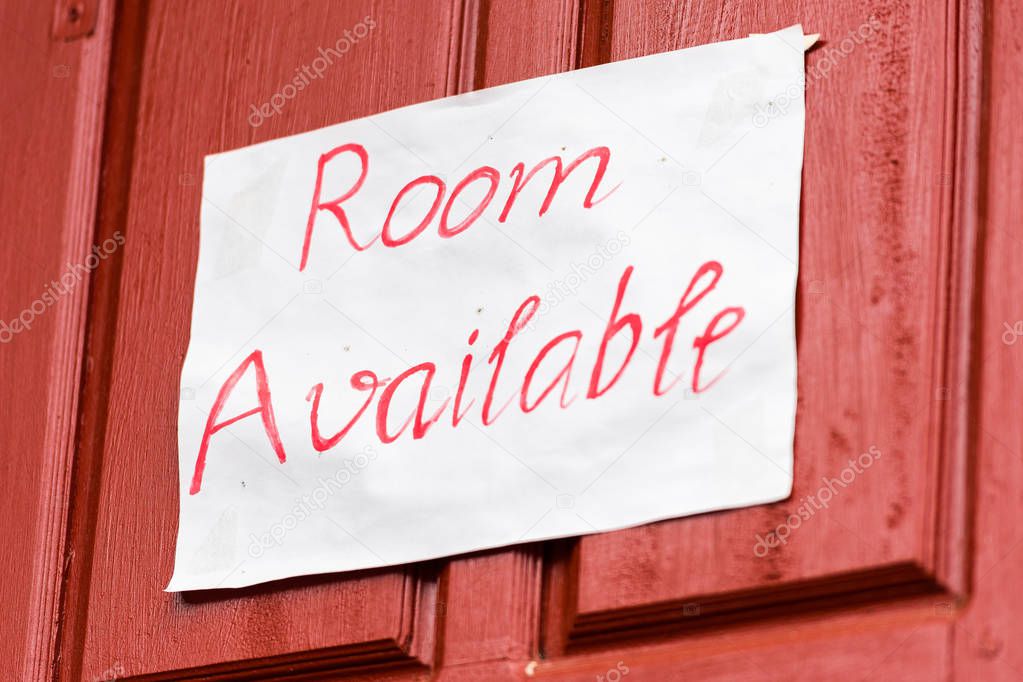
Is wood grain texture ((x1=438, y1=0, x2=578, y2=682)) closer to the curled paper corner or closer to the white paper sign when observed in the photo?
the white paper sign

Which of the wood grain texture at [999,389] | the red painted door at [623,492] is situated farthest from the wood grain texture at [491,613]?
the wood grain texture at [999,389]

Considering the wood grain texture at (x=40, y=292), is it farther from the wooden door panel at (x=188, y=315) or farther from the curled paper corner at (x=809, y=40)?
the curled paper corner at (x=809, y=40)

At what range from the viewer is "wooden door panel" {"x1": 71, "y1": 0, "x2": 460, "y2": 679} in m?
0.73

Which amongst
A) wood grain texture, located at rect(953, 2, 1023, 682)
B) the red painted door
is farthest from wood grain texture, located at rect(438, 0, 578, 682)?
wood grain texture, located at rect(953, 2, 1023, 682)

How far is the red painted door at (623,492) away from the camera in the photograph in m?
0.61

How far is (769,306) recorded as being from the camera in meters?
0.66

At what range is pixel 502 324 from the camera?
28.5 inches

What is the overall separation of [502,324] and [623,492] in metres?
0.11

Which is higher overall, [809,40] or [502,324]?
[809,40]

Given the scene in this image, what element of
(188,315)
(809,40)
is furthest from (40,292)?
(809,40)

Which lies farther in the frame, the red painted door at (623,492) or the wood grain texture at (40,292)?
the wood grain texture at (40,292)

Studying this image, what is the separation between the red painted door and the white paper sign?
0.05 ft

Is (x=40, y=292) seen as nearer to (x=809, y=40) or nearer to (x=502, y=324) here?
(x=502, y=324)

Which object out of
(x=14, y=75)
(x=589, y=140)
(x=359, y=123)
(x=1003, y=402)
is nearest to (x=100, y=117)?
(x=14, y=75)
